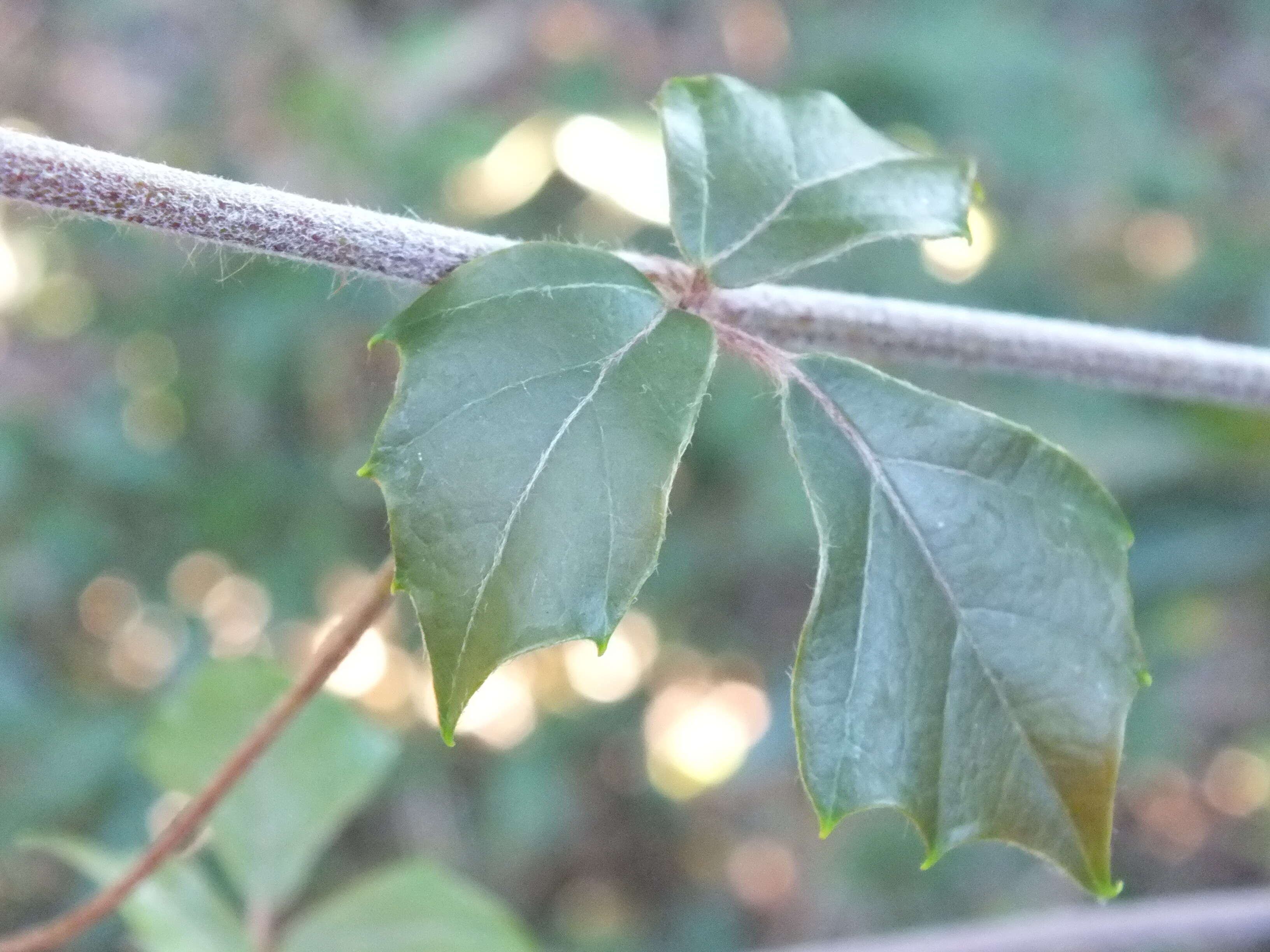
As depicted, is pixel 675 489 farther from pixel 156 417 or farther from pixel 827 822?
pixel 827 822

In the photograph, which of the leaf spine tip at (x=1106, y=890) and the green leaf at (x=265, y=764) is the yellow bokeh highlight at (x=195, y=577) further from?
the leaf spine tip at (x=1106, y=890)

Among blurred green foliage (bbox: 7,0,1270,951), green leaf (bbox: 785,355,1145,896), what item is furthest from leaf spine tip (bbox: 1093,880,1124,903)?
blurred green foliage (bbox: 7,0,1270,951)

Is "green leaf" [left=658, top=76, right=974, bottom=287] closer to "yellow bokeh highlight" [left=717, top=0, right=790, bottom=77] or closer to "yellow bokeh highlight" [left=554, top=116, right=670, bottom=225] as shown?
"yellow bokeh highlight" [left=554, top=116, right=670, bottom=225]

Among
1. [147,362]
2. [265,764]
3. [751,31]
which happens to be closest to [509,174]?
[147,362]

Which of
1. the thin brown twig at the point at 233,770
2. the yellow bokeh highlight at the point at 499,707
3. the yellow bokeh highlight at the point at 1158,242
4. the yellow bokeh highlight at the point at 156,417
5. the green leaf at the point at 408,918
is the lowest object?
the yellow bokeh highlight at the point at 499,707

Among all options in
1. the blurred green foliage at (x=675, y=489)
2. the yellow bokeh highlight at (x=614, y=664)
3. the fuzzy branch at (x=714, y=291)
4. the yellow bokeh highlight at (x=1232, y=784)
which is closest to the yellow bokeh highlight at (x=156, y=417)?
the blurred green foliage at (x=675, y=489)
